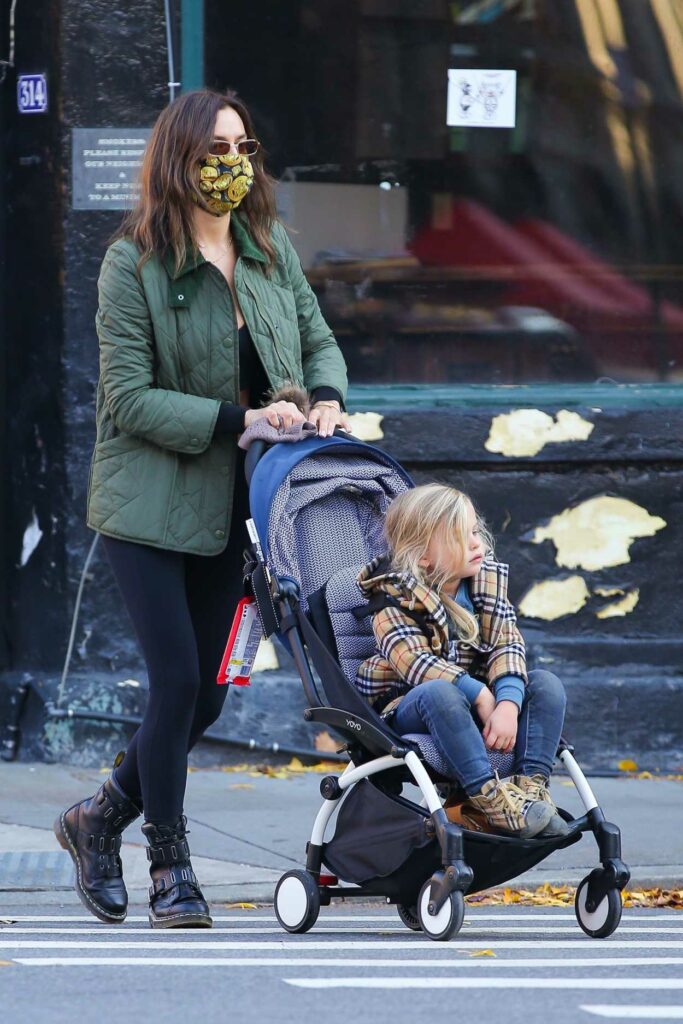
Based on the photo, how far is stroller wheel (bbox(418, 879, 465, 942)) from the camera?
482 centimetres

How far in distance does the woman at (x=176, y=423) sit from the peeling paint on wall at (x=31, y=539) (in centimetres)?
256

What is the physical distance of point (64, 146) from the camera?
25.8ft

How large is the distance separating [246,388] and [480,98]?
121 inches

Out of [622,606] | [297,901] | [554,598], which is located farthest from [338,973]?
[622,606]

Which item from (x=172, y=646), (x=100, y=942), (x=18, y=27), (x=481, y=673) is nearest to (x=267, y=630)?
(x=172, y=646)

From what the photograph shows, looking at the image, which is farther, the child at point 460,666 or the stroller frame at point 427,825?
the child at point 460,666

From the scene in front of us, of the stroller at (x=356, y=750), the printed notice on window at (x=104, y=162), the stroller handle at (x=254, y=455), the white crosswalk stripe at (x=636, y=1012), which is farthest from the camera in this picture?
the printed notice on window at (x=104, y=162)

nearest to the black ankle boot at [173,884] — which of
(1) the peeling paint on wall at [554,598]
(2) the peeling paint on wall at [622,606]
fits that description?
(1) the peeling paint on wall at [554,598]

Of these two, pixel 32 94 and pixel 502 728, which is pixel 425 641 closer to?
pixel 502 728

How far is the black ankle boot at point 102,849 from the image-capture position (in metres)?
5.50

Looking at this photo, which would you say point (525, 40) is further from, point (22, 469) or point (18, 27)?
point (22, 469)

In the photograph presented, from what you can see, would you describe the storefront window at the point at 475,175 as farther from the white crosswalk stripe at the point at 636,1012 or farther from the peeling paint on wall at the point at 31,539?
the white crosswalk stripe at the point at 636,1012

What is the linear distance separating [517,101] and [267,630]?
3.67 meters

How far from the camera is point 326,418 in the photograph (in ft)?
17.9
